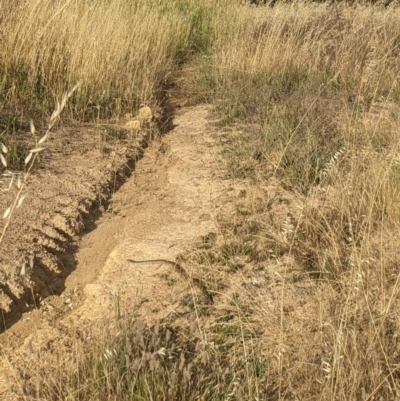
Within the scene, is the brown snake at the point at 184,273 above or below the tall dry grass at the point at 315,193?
below

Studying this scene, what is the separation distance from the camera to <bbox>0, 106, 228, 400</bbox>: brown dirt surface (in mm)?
2496

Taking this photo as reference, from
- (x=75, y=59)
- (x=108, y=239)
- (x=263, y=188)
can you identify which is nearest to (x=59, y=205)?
(x=108, y=239)

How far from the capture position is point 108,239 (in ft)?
10.6

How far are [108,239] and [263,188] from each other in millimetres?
1051

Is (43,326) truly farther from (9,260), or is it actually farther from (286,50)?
(286,50)

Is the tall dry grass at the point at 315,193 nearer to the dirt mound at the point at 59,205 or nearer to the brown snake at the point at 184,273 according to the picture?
the brown snake at the point at 184,273

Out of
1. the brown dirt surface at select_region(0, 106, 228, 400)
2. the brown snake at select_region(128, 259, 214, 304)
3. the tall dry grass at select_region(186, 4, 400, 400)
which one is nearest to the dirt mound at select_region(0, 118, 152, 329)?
the brown dirt surface at select_region(0, 106, 228, 400)

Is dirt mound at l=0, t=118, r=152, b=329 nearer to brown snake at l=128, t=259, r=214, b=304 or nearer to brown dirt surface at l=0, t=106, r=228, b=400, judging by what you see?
brown dirt surface at l=0, t=106, r=228, b=400

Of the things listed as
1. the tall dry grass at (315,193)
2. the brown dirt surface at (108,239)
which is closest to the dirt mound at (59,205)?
the brown dirt surface at (108,239)

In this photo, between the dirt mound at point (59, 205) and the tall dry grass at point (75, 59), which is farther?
the tall dry grass at point (75, 59)

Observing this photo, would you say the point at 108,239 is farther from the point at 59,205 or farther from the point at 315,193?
the point at 315,193

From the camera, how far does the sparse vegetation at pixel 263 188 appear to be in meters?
2.04

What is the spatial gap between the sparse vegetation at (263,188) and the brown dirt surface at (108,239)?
15 centimetres

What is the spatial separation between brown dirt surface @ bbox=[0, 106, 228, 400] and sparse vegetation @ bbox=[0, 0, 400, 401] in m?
0.15
